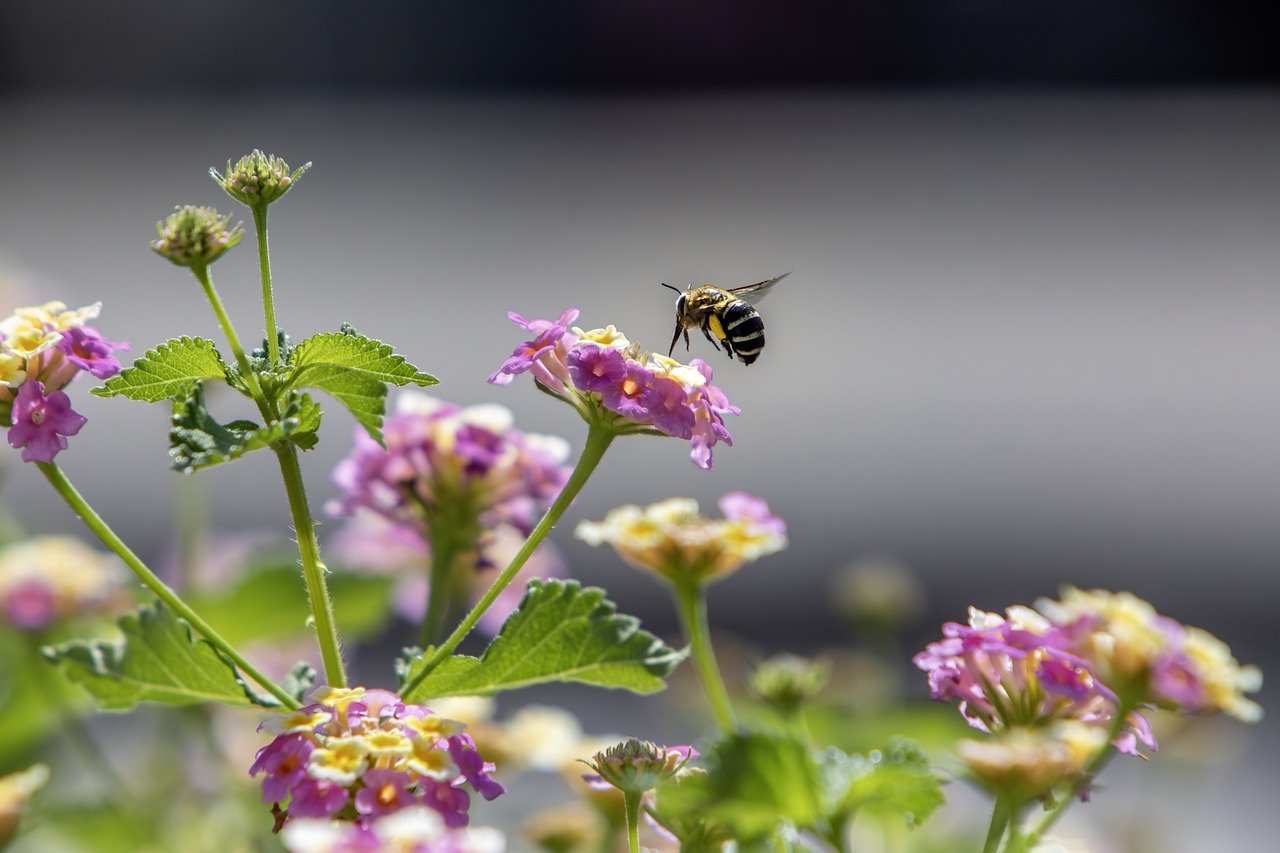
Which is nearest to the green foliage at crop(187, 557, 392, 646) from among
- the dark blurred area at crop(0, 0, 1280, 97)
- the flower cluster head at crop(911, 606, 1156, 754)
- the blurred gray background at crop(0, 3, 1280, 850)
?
the flower cluster head at crop(911, 606, 1156, 754)

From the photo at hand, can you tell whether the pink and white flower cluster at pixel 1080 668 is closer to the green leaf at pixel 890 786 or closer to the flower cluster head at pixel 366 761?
the green leaf at pixel 890 786

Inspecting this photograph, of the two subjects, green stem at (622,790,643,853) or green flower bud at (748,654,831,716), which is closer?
green stem at (622,790,643,853)

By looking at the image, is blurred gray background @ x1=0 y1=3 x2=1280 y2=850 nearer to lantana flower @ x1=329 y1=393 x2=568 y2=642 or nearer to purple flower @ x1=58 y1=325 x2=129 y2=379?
lantana flower @ x1=329 y1=393 x2=568 y2=642

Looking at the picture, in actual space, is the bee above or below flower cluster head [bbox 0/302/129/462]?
below

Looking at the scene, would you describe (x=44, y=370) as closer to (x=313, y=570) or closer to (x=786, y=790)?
(x=313, y=570)

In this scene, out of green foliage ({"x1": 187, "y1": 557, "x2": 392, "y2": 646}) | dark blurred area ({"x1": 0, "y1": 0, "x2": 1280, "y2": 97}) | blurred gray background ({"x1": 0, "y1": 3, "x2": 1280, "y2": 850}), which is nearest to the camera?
green foliage ({"x1": 187, "y1": 557, "x2": 392, "y2": 646})

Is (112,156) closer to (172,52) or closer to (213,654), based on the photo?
(172,52)

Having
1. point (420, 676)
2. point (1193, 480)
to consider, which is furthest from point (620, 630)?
point (1193, 480)
